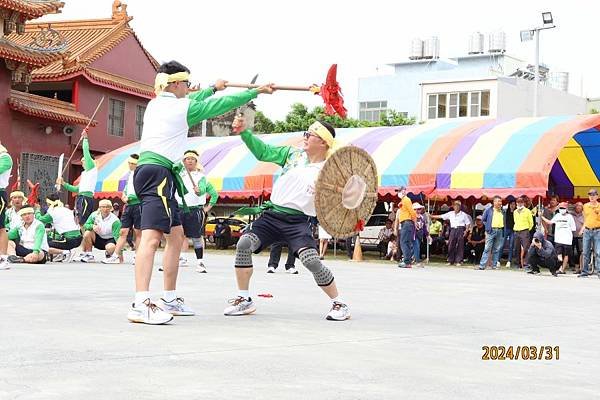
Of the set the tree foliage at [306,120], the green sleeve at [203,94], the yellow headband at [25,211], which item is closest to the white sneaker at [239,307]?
the green sleeve at [203,94]

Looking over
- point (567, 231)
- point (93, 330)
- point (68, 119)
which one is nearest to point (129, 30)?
point (68, 119)

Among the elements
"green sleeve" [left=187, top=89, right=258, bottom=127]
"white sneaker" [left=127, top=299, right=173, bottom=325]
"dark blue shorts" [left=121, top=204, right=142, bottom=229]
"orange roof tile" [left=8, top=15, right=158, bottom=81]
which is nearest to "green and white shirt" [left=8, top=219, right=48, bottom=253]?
"dark blue shorts" [left=121, top=204, right=142, bottom=229]

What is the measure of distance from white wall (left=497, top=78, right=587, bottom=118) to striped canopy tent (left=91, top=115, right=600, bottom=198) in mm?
23948

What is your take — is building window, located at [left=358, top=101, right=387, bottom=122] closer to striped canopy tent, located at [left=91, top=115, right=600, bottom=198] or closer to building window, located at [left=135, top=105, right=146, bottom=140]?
building window, located at [left=135, top=105, right=146, bottom=140]

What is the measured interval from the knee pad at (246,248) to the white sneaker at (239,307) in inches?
11.5

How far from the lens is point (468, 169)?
20.8 meters

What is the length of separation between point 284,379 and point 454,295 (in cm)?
683

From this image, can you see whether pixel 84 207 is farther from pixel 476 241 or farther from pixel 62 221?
pixel 476 241

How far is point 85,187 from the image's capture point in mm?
16219

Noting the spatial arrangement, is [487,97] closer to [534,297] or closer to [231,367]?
[534,297]

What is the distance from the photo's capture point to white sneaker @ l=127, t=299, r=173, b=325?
21.8 ft
